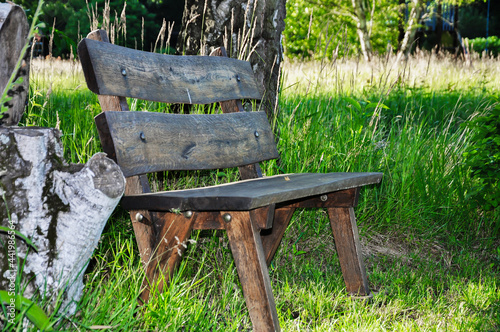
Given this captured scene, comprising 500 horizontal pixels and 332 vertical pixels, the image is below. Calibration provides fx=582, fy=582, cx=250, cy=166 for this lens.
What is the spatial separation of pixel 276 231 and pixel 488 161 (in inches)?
59.0

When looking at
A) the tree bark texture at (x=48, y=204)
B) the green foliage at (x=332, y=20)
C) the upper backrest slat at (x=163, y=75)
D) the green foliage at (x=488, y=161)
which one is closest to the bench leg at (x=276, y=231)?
the upper backrest slat at (x=163, y=75)

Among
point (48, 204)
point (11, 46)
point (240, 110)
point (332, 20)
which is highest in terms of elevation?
point (11, 46)

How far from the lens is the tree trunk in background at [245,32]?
3.56 metres

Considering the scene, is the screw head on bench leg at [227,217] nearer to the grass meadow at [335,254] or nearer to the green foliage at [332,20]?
the grass meadow at [335,254]

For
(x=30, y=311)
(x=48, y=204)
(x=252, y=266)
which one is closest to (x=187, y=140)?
(x=252, y=266)

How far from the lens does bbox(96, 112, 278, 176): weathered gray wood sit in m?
2.13

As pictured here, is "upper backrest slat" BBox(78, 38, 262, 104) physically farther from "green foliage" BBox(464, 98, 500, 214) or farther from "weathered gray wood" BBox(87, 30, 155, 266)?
"green foliage" BBox(464, 98, 500, 214)

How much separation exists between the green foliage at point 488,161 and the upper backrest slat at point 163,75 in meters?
1.40

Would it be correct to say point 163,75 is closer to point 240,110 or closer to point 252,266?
A: point 240,110

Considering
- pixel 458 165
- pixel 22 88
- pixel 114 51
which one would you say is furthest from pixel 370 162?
pixel 22 88

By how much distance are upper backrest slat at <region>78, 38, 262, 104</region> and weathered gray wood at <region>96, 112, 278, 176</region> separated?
0.14 meters

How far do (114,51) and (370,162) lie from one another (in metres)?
1.82

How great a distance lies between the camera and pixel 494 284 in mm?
2939

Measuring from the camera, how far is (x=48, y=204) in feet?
5.50
